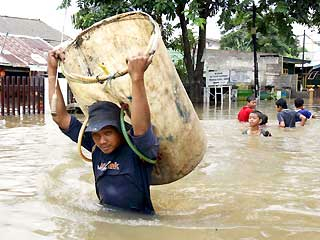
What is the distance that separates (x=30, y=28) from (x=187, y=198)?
29230mm

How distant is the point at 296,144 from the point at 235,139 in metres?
1.06

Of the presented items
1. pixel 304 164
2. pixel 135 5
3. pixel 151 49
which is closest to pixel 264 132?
pixel 304 164

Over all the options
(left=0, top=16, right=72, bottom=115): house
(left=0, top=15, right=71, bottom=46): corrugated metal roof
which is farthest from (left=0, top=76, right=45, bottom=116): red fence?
(left=0, top=15, right=71, bottom=46): corrugated metal roof

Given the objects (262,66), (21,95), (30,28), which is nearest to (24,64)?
(21,95)

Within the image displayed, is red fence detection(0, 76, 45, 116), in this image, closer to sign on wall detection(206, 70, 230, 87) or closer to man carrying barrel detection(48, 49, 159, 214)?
sign on wall detection(206, 70, 230, 87)

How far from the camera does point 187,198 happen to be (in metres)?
4.32

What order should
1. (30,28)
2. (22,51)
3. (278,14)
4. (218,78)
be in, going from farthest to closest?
(30,28), (22,51), (218,78), (278,14)

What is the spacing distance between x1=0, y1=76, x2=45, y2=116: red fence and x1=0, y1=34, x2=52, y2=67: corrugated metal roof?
668cm

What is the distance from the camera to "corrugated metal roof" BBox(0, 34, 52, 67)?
21697 millimetres

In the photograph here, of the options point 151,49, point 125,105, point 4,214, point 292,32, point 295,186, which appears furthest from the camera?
point 292,32

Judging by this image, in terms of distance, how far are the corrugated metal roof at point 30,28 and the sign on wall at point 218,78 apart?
38.3 feet

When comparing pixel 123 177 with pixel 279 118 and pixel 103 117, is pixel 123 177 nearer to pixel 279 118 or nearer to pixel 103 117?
pixel 103 117

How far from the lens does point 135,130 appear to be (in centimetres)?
275

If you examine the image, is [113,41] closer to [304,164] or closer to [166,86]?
[166,86]
